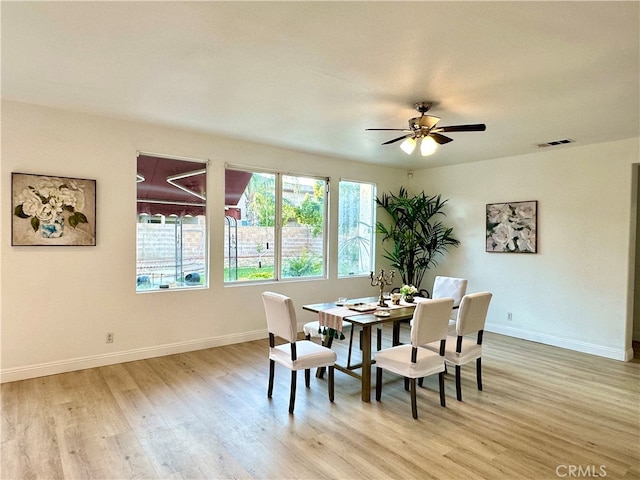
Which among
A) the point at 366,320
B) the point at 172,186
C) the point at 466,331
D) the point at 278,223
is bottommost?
the point at 466,331

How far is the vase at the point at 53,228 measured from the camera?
3719 millimetres

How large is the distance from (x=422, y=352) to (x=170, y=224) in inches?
127

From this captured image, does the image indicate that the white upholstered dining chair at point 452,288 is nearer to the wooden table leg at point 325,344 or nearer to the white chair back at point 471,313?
the white chair back at point 471,313

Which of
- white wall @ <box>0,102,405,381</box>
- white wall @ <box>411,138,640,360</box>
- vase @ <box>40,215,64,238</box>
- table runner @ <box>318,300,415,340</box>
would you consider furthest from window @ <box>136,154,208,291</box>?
white wall @ <box>411,138,640,360</box>

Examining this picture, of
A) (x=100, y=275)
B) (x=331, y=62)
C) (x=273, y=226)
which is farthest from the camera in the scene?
(x=273, y=226)

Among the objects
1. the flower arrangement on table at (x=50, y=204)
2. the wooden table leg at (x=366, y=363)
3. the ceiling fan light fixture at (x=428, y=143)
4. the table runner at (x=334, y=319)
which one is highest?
the ceiling fan light fixture at (x=428, y=143)

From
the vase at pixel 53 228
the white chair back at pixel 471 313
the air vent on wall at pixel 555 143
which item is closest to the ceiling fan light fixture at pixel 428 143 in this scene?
the white chair back at pixel 471 313

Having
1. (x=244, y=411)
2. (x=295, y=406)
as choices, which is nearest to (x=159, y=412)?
(x=244, y=411)

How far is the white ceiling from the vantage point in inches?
82.6

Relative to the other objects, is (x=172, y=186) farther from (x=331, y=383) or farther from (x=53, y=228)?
(x=331, y=383)

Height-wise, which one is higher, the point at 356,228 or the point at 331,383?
the point at 356,228

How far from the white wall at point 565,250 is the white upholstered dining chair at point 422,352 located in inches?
112

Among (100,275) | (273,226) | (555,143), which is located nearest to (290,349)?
(100,275)

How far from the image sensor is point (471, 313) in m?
3.35
